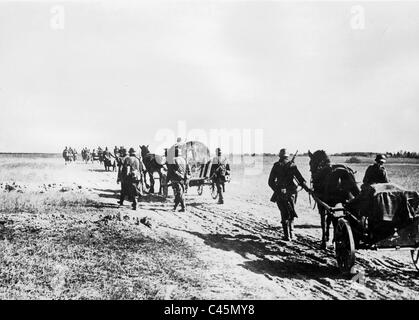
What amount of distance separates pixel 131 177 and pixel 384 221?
8235mm

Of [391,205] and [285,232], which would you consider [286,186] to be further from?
[391,205]

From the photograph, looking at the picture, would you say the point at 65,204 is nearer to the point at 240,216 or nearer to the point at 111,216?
the point at 111,216

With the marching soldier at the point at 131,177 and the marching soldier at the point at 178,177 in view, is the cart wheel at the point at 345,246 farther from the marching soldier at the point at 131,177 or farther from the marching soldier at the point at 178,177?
the marching soldier at the point at 131,177

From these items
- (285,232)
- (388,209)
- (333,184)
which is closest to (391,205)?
(388,209)

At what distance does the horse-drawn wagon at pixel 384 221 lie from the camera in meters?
5.57

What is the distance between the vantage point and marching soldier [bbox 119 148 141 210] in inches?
467

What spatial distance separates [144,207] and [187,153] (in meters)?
4.02

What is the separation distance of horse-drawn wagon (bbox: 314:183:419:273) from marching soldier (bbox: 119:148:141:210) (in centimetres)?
747

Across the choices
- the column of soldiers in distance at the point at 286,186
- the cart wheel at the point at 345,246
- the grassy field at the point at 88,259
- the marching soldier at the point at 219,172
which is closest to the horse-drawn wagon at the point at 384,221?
the cart wheel at the point at 345,246

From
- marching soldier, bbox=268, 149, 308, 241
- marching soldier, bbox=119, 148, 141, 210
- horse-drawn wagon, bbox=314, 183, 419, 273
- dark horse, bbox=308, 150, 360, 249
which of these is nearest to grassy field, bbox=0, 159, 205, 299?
marching soldier, bbox=119, 148, 141, 210

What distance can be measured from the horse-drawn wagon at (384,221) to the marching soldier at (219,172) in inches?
333
